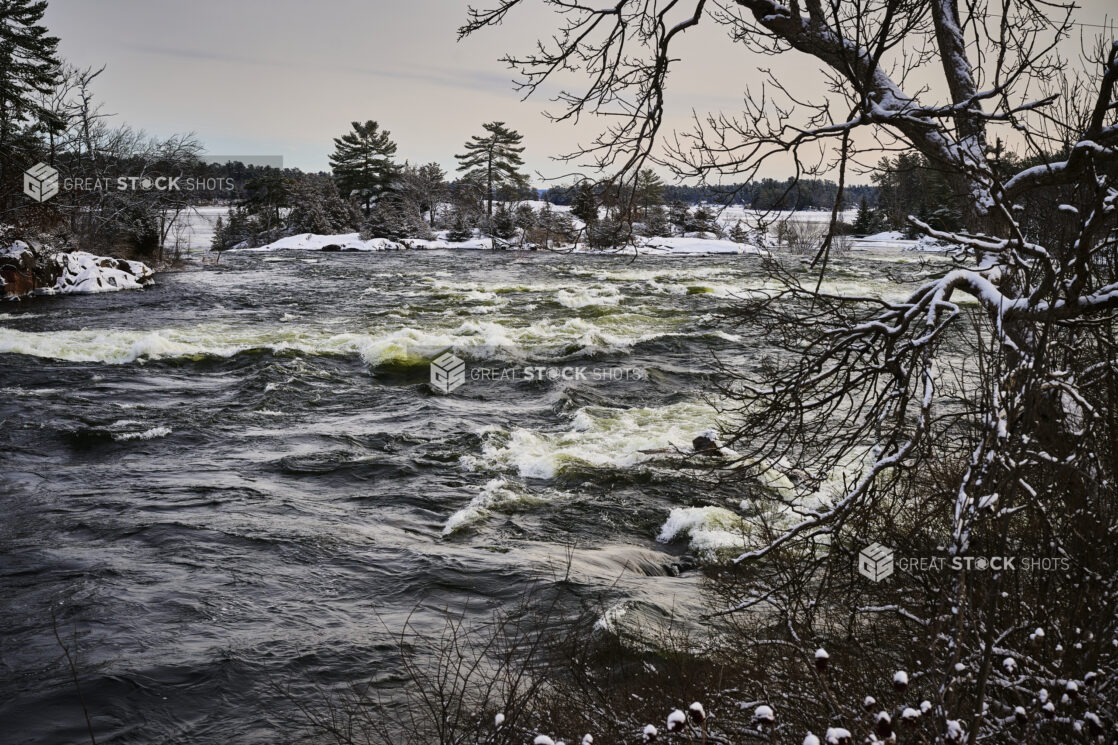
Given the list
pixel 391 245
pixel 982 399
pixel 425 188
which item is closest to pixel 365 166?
pixel 425 188

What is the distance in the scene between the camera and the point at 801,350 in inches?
159

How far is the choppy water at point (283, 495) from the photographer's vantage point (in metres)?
4.57

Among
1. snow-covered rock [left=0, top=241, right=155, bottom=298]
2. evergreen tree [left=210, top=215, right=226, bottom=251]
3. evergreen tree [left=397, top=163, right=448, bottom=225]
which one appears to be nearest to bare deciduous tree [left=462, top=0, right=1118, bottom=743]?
snow-covered rock [left=0, top=241, right=155, bottom=298]

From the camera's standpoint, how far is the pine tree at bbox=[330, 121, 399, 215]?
64.5 meters

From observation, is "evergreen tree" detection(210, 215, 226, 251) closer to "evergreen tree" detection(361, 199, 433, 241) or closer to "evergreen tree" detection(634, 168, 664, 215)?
"evergreen tree" detection(361, 199, 433, 241)

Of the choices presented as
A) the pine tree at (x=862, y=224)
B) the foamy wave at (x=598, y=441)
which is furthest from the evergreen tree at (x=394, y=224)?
the foamy wave at (x=598, y=441)

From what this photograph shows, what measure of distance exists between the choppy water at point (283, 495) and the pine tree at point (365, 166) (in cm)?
4977

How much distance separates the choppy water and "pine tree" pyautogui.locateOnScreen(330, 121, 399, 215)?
1960 inches

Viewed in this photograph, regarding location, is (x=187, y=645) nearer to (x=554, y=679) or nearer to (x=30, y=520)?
(x=554, y=679)

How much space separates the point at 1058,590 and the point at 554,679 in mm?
2399

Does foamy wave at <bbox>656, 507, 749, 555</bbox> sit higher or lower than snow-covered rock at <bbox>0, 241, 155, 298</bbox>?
lower

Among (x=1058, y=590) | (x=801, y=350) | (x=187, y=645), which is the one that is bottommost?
(x=187, y=645)

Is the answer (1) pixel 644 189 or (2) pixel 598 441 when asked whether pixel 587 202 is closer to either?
(1) pixel 644 189

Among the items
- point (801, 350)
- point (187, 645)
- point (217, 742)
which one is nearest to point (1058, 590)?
point (801, 350)
